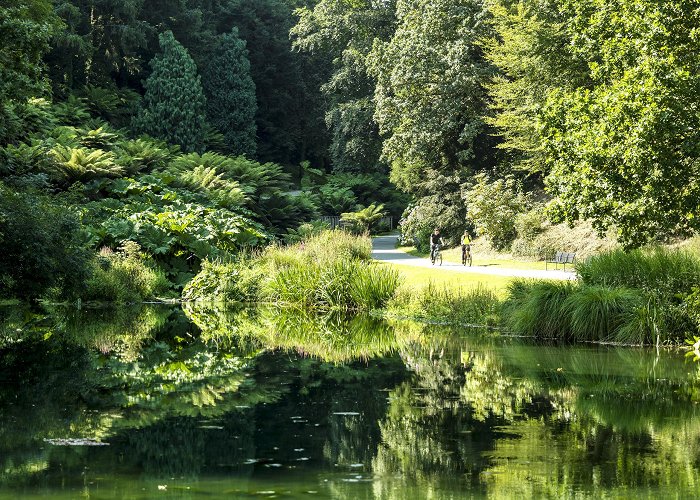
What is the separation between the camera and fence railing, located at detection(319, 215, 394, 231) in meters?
51.0

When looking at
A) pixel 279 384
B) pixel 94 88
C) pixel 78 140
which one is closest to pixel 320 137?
pixel 94 88

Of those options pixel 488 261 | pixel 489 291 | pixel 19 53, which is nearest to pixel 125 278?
pixel 489 291

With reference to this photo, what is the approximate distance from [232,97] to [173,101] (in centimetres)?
724

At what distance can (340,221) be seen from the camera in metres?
52.0

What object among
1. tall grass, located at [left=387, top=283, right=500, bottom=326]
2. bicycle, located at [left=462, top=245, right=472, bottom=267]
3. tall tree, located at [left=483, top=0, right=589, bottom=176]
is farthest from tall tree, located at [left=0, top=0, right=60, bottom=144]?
bicycle, located at [left=462, top=245, right=472, bottom=267]

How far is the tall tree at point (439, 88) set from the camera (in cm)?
3831

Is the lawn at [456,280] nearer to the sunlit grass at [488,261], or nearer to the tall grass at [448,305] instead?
the tall grass at [448,305]

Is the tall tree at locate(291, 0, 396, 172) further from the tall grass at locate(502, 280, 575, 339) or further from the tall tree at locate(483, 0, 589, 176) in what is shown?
the tall grass at locate(502, 280, 575, 339)

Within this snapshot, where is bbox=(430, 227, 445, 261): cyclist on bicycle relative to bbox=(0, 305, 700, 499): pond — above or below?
above

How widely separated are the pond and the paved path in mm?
7161

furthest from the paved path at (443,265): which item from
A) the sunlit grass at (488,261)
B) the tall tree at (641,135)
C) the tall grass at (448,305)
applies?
the tall tree at (641,135)

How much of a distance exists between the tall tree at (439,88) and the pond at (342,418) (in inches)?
868

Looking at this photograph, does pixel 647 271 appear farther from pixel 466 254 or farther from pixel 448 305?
pixel 466 254

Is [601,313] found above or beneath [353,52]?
beneath
